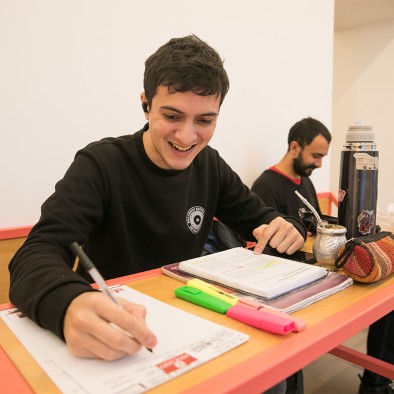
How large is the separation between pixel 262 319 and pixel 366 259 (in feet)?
0.90

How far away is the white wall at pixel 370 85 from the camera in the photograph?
3.50 meters

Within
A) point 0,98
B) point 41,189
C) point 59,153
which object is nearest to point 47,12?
point 0,98

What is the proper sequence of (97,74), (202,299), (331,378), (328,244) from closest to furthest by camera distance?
(202,299) → (328,244) → (97,74) → (331,378)

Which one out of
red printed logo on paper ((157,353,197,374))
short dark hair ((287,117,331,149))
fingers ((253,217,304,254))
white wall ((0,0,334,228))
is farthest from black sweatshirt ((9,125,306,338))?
short dark hair ((287,117,331,149))

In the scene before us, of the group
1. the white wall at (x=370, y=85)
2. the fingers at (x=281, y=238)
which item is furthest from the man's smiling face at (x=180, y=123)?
the white wall at (x=370, y=85)

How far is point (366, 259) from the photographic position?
70 cm

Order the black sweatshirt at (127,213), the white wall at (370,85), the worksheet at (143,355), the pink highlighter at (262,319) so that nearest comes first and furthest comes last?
the worksheet at (143,355)
the pink highlighter at (262,319)
the black sweatshirt at (127,213)
the white wall at (370,85)

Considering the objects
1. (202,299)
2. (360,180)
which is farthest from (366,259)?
(202,299)

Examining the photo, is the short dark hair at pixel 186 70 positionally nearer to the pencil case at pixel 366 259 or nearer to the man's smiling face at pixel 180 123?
the man's smiling face at pixel 180 123

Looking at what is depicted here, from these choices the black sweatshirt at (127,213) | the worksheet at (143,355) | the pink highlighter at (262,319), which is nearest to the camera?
the worksheet at (143,355)

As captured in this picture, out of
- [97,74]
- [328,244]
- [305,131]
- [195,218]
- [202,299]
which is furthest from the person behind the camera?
[305,131]

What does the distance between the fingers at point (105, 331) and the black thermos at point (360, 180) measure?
569 millimetres

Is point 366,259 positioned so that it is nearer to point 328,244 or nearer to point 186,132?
point 328,244

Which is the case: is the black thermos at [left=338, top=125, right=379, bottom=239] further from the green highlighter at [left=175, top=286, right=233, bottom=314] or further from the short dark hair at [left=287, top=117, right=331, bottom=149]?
the short dark hair at [left=287, top=117, right=331, bottom=149]
